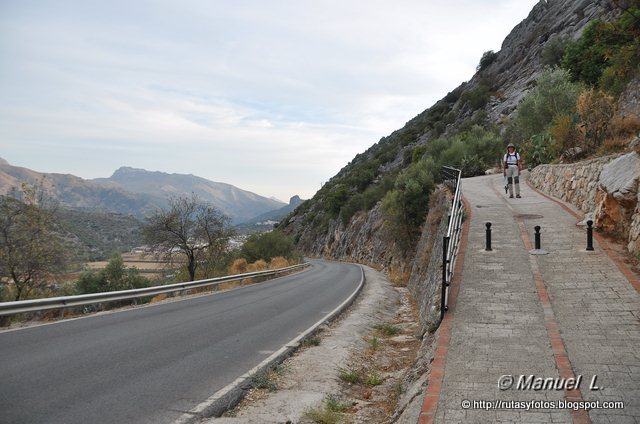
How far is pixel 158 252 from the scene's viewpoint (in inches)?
1250

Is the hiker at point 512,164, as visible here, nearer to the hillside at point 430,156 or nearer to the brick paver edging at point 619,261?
the brick paver edging at point 619,261

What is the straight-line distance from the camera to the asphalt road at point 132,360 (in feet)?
16.5

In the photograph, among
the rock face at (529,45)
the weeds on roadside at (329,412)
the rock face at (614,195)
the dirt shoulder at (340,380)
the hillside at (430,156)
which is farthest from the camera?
the rock face at (529,45)

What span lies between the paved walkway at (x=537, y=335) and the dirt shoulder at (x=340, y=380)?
42.3 inches

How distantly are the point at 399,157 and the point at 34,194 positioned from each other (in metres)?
59.8

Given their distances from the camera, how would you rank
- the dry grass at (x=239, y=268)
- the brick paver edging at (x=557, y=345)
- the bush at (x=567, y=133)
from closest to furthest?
the brick paver edging at (x=557, y=345) < the bush at (x=567, y=133) < the dry grass at (x=239, y=268)

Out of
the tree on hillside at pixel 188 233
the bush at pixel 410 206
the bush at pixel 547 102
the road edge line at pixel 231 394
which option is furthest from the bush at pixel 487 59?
the road edge line at pixel 231 394

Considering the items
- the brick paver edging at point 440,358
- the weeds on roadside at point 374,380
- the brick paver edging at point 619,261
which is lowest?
the weeds on roadside at point 374,380

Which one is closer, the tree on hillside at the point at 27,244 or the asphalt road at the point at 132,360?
the asphalt road at the point at 132,360

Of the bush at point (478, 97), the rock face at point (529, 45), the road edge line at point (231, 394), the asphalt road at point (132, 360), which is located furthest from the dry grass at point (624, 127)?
the bush at point (478, 97)

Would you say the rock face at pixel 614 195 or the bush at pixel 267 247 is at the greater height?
the rock face at pixel 614 195

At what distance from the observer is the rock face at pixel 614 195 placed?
10086 mm

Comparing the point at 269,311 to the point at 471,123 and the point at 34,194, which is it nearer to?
the point at 34,194

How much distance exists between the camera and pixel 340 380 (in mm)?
6871
